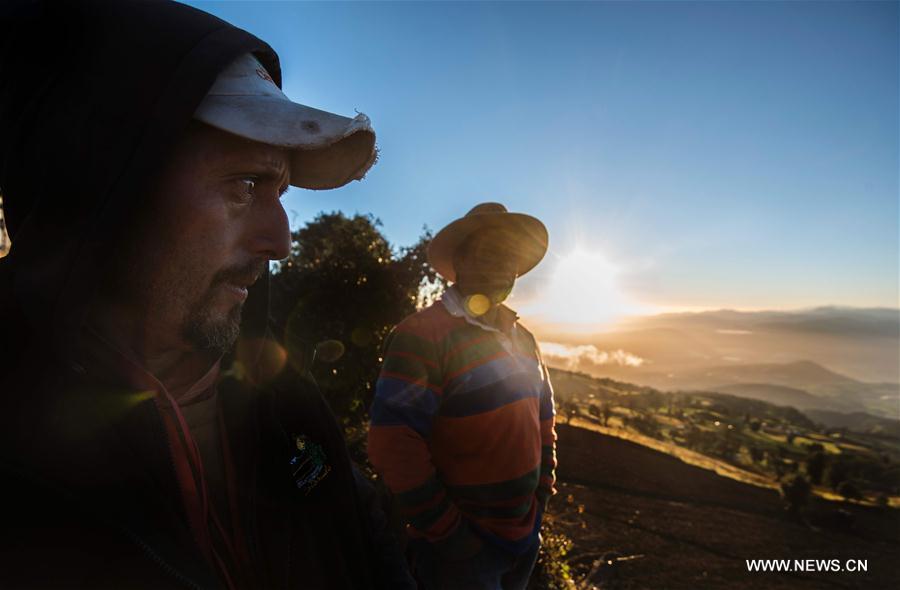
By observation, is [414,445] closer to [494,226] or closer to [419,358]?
[419,358]

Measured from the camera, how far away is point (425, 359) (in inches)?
119

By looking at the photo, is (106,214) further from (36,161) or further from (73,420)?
(73,420)

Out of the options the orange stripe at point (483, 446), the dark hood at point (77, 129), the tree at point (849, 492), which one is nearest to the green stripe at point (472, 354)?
the orange stripe at point (483, 446)

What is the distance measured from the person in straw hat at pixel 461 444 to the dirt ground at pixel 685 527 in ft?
15.6

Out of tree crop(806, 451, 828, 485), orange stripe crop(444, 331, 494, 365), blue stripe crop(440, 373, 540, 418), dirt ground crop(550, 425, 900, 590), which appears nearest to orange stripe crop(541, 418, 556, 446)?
blue stripe crop(440, 373, 540, 418)

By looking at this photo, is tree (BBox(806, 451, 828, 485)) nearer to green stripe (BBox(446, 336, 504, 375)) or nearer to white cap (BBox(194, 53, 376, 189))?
green stripe (BBox(446, 336, 504, 375))

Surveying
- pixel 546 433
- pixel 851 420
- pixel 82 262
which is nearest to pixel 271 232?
pixel 82 262

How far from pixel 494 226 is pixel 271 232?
294cm

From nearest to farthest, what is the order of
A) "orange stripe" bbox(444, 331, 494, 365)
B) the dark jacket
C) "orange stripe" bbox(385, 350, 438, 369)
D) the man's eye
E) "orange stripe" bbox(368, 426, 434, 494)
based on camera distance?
the dark jacket, the man's eye, "orange stripe" bbox(368, 426, 434, 494), "orange stripe" bbox(385, 350, 438, 369), "orange stripe" bbox(444, 331, 494, 365)

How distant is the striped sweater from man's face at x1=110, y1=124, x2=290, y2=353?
1.84 m

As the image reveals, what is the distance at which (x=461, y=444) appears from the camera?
10.00 ft

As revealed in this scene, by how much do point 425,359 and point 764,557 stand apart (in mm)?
11264

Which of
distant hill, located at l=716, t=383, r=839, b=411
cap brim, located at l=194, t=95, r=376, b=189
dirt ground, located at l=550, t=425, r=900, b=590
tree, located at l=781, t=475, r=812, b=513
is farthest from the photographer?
distant hill, located at l=716, t=383, r=839, b=411

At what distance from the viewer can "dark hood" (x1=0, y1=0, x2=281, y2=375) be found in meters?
0.98
